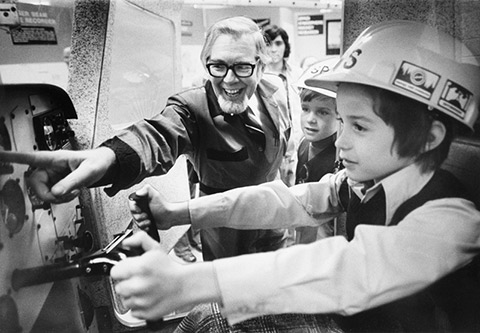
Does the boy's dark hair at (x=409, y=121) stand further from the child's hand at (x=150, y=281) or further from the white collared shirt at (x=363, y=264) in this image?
the child's hand at (x=150, y=281)

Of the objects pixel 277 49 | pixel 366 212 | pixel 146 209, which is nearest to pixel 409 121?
pixel 366 212

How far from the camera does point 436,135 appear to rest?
80 centimetres

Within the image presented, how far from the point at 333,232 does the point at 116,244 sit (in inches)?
19.3

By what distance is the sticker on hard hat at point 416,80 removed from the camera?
2.49ft

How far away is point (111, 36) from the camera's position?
107 cm

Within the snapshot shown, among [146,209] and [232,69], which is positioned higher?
[232,69]

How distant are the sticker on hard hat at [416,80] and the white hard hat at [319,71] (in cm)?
16

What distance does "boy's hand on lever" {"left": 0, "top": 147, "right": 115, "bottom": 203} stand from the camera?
868 mm

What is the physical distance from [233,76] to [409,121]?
399 mm

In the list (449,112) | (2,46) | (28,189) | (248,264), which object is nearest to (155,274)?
(248,264)

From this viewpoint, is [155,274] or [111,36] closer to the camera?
[155,274]

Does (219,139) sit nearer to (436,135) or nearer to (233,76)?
(233,76)

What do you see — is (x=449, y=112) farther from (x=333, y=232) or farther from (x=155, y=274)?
(x=155, y=274)

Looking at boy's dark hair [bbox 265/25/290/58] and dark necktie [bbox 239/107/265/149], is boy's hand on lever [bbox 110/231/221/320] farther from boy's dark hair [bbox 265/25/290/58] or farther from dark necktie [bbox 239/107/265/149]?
boy's dark hair [bbox 265/25/290/58]
